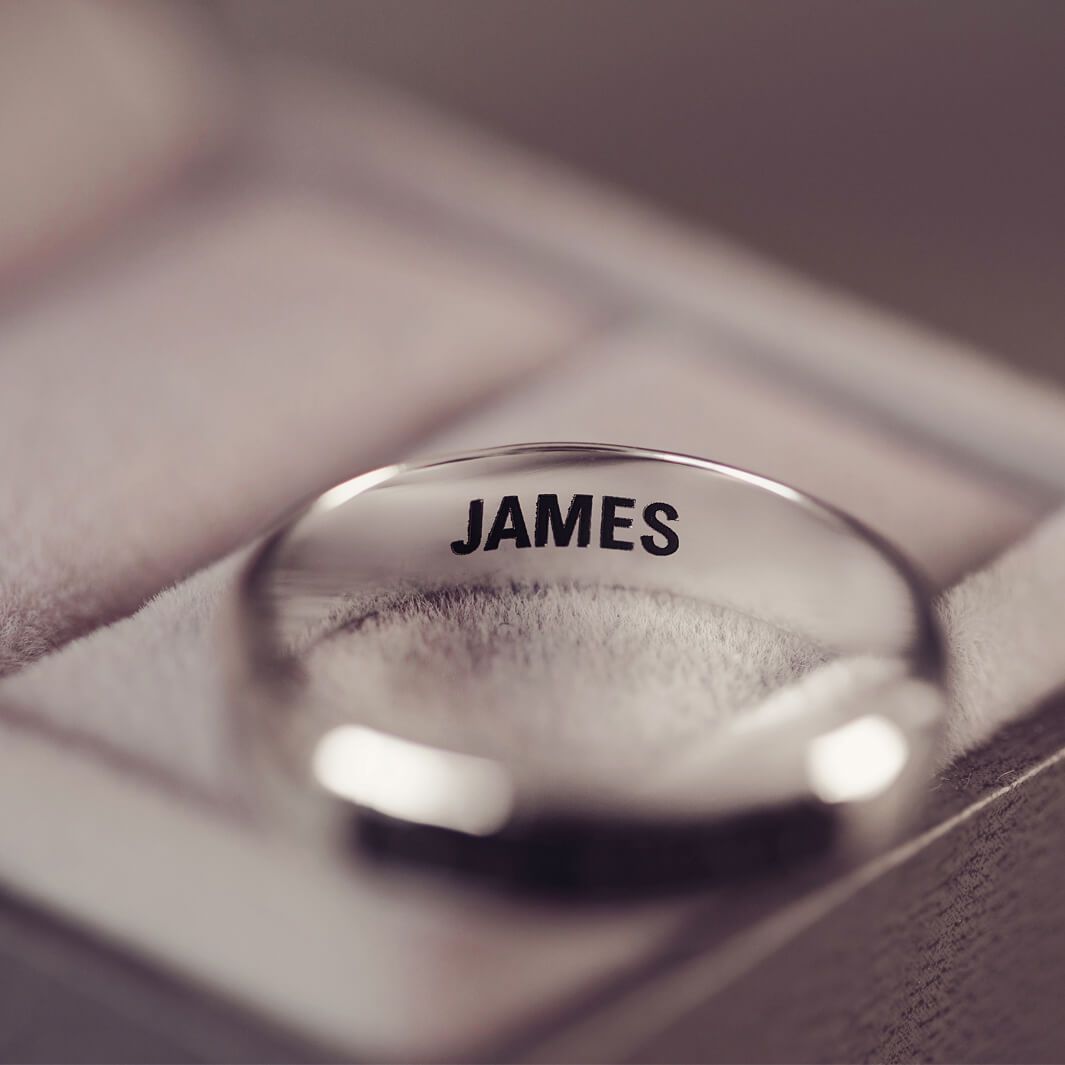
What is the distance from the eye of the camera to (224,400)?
1.18 ft

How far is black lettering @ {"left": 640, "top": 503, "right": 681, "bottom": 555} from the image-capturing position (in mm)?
253

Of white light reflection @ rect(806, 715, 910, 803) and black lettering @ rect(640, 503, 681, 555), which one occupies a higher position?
black lettering @ rect(640, 503, 681, 555)

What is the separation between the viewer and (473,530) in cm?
26

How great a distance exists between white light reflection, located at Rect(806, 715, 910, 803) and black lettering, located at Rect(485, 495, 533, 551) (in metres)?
0.06

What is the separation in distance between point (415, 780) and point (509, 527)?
6cm

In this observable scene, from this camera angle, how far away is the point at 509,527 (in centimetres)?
26

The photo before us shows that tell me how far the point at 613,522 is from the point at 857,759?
6cm

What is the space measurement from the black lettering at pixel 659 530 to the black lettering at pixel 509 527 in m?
0.02

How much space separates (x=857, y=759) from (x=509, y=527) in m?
0.07

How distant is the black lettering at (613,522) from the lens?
0.83 feet

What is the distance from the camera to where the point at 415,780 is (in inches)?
8.2

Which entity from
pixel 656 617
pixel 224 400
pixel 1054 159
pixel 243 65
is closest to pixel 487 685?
pixel 656 617

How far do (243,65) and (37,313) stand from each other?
150 mm

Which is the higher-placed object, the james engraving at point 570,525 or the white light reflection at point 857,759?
the james engraving at point 570,525
